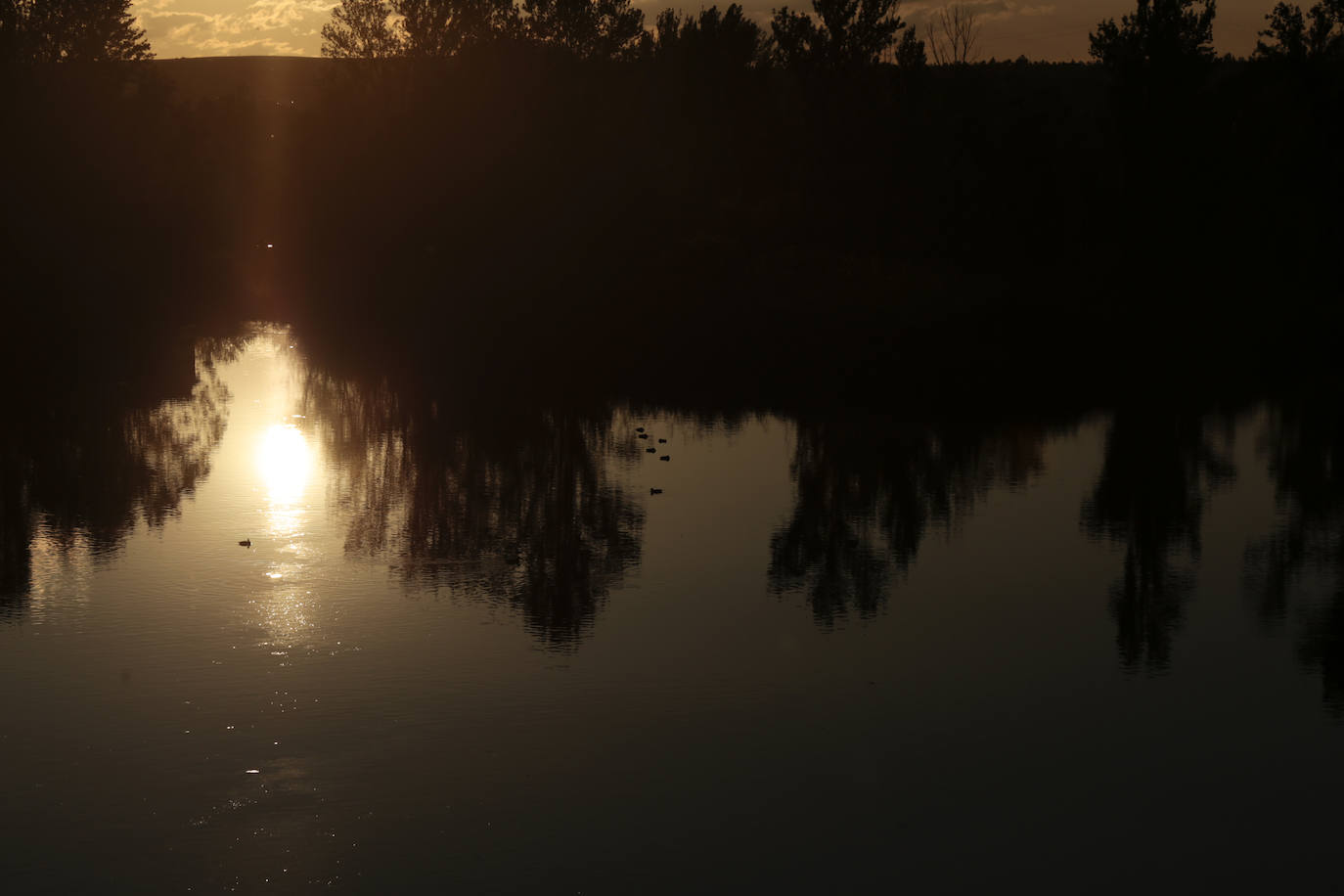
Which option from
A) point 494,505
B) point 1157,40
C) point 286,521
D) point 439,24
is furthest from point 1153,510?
point 439,24

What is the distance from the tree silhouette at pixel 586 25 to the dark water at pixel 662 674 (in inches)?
2477

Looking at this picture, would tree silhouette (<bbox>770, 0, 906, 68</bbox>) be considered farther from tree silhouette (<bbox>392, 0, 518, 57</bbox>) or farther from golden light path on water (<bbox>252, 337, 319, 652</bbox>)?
golden light path on water (<bbox>252, 337, 319, 652</bbox>)

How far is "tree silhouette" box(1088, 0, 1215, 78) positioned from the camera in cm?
4556

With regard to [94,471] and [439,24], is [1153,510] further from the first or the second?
[439,24]

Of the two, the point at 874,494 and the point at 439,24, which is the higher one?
the point at 439,24

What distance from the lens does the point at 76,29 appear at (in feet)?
218

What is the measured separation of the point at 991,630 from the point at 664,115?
65.6 m

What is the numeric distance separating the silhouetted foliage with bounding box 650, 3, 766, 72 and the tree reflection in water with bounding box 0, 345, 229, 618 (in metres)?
56.6

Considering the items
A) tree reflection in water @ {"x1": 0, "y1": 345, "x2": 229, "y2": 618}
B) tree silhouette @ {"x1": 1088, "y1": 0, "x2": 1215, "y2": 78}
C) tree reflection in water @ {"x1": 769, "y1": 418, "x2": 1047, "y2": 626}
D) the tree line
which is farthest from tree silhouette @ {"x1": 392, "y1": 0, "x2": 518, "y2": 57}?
tree reflection in water @ {"x1": 769, "y1": 418, "x2": 1047, "y2": 626}

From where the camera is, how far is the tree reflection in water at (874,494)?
1404 cm

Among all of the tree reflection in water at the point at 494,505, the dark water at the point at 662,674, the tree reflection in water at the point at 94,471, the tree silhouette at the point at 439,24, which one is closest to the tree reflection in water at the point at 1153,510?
the dark water at the point at 662,674

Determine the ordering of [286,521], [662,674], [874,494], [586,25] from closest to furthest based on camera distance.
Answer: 1. [662,674]
2. [286,521]
3. [874,494]
4. [586,25]

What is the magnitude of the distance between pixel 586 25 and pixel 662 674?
7658cm

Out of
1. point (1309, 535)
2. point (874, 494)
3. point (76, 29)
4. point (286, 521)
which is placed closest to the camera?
point (286, 521)
